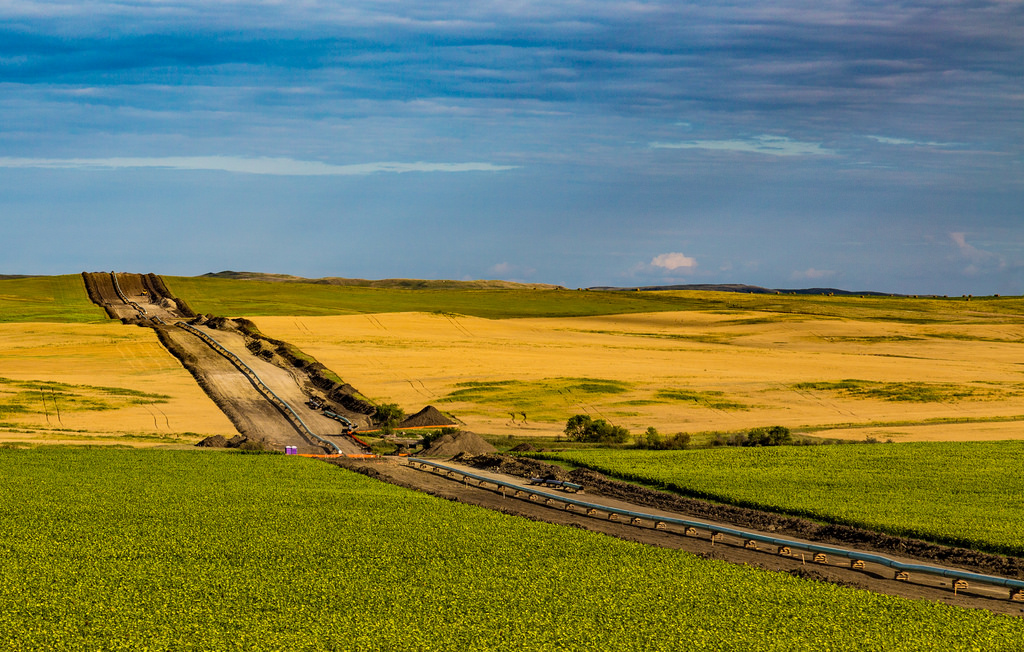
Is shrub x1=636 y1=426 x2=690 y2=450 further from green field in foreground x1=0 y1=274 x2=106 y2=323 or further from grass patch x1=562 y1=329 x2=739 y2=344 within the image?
green field in foreground x1=0 y1=274 x2=106 y2=323

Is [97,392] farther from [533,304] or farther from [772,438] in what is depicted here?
[533,304]

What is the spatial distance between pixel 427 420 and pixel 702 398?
74.6ft

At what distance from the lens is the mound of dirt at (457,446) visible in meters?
53.1

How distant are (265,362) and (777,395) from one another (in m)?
45.5

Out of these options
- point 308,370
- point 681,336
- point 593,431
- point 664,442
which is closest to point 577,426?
point 593,431

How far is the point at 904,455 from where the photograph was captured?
45.8m

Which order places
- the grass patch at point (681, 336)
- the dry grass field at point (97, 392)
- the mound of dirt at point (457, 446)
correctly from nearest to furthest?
the mound of dirt at point (457, 446)
the dry grass field at point (97, 392)
the grass patch at point (681, 336)

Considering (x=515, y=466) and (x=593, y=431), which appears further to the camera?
(x=593, y=431)

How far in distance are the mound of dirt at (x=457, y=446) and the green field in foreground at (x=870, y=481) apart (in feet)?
14.0

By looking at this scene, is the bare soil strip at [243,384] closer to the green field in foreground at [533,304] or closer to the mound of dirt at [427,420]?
the mound of dirt at [427,420]

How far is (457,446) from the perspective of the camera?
53.3 metres

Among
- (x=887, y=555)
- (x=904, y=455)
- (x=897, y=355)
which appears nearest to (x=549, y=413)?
(x=904, y=455)

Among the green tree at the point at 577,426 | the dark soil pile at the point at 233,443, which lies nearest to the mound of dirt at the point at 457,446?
the green tree at the point at 577,426

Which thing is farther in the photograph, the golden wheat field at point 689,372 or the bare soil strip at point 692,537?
the golden wheat field at point 689,372
